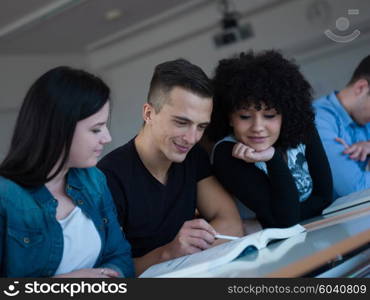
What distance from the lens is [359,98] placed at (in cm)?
210

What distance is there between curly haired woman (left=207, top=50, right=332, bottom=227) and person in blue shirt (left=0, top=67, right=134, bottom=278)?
55cm

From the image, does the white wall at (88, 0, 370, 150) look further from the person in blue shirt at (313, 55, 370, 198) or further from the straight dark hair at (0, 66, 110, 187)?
the straight dark hair at (0, 66, 110, 187)

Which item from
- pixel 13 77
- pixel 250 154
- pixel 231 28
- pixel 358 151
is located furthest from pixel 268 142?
pixel 13 77

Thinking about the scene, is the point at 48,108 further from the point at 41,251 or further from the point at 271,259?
the point at 271,259

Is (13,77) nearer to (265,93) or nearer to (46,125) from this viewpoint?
(265,93)

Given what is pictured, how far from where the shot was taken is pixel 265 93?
150cm

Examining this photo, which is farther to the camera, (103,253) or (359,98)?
(359,98)

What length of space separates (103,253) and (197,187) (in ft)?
1.64

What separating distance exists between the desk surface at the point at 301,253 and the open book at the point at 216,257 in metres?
0.01

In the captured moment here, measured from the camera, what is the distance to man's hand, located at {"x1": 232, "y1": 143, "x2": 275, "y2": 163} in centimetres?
A: 150

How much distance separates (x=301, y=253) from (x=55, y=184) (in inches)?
22.8

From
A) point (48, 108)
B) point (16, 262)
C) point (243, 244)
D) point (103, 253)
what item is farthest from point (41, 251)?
point (243, 244)

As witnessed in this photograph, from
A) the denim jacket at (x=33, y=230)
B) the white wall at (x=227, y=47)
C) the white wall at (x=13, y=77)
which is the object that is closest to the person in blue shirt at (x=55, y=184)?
the denim jacket at (x=33, y=230)

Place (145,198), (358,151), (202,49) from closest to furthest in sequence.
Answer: (145,198) → (358,151) → (202,49)
